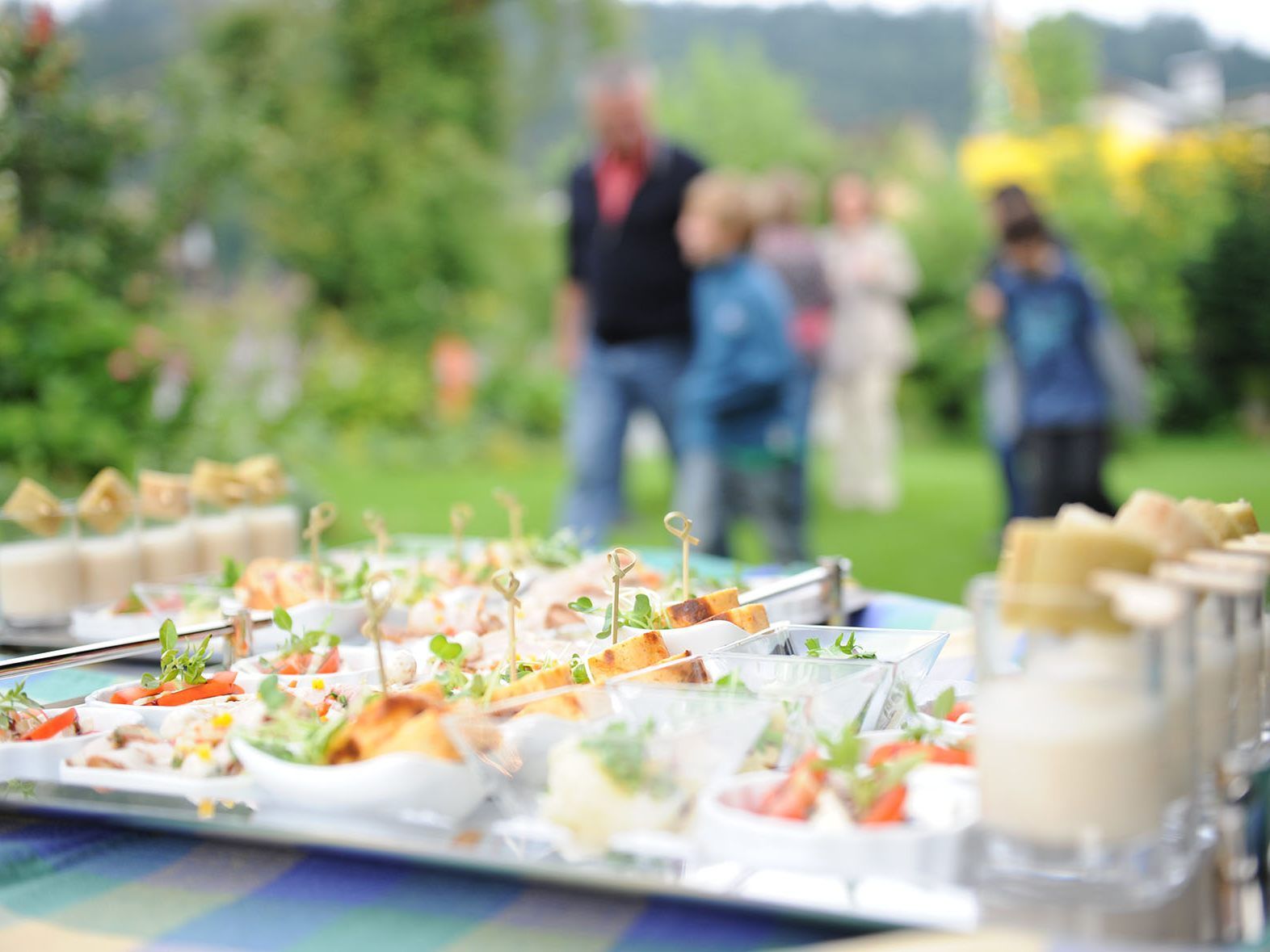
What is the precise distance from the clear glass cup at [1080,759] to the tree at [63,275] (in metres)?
4.85

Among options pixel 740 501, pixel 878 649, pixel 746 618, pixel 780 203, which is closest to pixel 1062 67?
pixel 780 203

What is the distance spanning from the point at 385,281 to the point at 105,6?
4776 mm

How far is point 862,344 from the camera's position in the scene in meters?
8.19

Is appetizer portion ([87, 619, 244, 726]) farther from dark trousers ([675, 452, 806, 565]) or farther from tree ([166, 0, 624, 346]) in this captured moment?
tree ([166, 0, 624, 346])

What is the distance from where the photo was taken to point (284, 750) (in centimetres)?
120

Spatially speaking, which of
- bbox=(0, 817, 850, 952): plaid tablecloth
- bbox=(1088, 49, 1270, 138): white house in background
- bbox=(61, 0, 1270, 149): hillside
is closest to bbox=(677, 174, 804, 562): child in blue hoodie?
bbox=(0, 817, 850, 952): plaid tablecloth

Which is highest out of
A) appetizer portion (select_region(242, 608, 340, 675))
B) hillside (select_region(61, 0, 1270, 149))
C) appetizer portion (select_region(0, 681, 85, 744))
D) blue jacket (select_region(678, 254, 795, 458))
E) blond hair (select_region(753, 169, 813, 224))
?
hillside (select_region(61, 0, 1270, 149))

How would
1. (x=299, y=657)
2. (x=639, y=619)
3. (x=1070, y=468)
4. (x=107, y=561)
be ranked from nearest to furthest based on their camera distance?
(x=639, y=619), (x=299, y=657), (x=107, y=561), (x=1070, y=468)

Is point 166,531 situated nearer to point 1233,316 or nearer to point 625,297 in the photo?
point 625,297

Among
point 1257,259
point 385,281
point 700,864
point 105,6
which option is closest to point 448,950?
point 700,864

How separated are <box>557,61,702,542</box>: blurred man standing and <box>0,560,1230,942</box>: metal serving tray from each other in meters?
3.70

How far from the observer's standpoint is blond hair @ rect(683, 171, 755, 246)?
4555 millimetres

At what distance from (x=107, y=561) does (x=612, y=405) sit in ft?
8.93

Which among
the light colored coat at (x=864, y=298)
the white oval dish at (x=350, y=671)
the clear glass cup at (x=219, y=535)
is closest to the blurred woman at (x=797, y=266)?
the light colored coat at (x=864, y=298)
